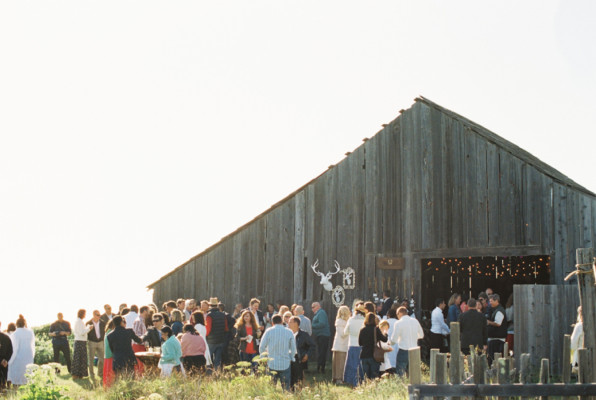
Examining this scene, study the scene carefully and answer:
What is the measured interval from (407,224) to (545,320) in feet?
20.5

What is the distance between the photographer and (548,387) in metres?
7.91

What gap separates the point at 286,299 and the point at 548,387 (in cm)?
1628

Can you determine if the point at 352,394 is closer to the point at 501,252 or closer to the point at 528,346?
the point at 528,346

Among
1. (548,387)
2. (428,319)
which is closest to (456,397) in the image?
(548,387)

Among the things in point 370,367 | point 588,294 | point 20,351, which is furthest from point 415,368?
point 20,351

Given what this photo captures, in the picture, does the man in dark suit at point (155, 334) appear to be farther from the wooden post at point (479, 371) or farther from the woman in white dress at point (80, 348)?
the wooden post at point (479, 371)

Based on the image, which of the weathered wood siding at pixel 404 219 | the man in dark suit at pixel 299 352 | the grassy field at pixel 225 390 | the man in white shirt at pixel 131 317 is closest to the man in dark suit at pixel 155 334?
the grassy field at pixel 225 390

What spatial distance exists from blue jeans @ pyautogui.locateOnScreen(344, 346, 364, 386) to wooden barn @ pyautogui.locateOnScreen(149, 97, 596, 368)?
5.40 m

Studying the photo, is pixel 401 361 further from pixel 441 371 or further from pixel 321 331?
pixel 441 371

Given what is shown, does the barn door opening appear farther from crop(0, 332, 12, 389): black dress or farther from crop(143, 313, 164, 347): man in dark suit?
crop(0, 332, 12, 389): black dress

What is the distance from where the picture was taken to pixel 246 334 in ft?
56.3

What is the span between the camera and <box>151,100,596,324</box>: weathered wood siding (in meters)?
19.1

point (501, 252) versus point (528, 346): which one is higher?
point (501, 252)

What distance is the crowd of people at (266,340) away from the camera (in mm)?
13992
